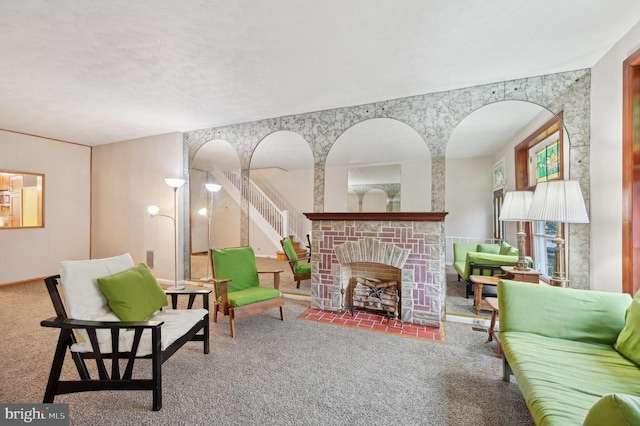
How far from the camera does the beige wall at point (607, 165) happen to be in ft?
7.65

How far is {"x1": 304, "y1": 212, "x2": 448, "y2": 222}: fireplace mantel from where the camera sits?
10.1ft

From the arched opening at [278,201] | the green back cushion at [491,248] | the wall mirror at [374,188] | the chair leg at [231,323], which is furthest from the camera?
the arched opening at [278,201]

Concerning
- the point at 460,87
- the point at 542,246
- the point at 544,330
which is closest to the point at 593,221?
the point at 542,246

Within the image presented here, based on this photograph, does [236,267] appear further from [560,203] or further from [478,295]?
[560,203]

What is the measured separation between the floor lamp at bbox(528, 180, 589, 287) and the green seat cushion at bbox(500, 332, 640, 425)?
90cm

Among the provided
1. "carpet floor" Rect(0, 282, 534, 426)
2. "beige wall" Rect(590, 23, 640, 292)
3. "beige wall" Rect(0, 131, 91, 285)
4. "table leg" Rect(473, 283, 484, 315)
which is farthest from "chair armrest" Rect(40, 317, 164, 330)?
"beige wall" Rect(0, 131, 91, 285)

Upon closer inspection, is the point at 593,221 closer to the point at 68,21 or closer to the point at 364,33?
the point at 364,33

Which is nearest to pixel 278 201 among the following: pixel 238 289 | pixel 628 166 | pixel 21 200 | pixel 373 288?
pixel 238 289

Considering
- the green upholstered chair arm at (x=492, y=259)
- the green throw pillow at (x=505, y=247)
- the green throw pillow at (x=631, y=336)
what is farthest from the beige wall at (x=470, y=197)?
the green throw pillow at (x=631, y=336)

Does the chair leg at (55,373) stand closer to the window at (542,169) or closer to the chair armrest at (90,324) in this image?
the chair armrest at (90,324)

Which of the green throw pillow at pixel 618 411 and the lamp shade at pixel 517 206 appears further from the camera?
the lamp shade at pixel 517 206

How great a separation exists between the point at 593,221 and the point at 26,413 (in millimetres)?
4753

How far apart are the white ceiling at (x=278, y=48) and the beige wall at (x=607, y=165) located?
0.53ft

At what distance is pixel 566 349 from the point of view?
1.70m
